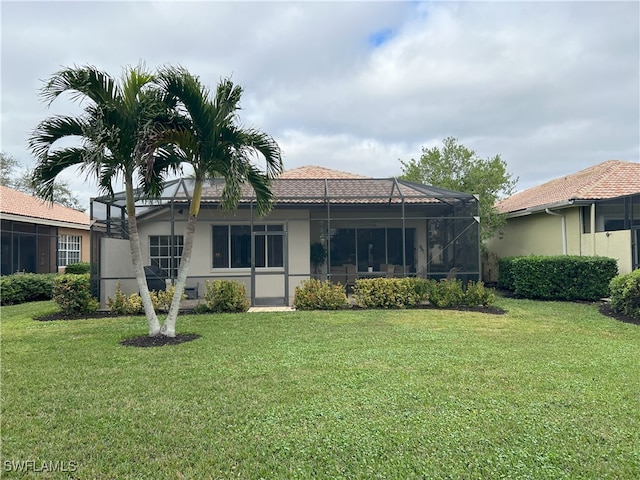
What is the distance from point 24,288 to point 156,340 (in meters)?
8.99

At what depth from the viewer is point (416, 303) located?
36.2 feet

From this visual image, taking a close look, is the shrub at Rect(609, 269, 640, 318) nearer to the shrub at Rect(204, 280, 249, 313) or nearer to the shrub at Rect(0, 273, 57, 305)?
the shrub at Rect(204, 280, 249, 313)

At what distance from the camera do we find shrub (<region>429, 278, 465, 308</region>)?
1084 centimetres

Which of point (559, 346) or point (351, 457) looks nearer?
point (351, 457)

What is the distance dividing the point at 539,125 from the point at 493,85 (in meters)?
6.02

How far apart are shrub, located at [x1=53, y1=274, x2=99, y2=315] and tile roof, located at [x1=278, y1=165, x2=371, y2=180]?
8.22 metres

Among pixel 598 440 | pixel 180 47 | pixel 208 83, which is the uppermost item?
pixel 180 47

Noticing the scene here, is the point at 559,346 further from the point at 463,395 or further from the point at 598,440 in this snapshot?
the point at 598,440

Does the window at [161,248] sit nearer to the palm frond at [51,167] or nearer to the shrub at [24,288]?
the shrub at [24,288]

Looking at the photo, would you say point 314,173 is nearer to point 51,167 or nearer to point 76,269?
point 51,167

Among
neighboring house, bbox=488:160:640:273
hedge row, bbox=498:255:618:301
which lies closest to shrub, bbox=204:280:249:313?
hedge row, bbox=498:255:618:301

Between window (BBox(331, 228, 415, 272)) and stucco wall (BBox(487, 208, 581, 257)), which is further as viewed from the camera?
window (BBox(331, 228, 415, 272))

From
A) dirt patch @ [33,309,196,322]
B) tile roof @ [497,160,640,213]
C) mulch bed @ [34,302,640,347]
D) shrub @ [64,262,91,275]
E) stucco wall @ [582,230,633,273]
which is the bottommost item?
mulch bed @ [34,302,640,347]

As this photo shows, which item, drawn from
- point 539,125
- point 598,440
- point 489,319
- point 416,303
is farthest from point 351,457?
point 539,125
